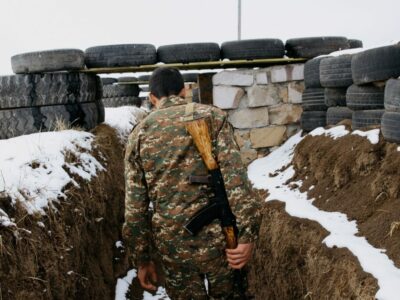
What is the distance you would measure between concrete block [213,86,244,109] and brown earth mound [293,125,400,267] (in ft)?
6.95

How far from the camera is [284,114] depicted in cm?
722

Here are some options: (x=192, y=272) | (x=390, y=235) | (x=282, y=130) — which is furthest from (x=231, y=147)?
(x=282, y=130)

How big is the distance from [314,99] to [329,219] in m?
3.26

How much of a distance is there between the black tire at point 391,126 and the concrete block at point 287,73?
3.46 m

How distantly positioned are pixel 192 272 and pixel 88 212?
4.92 ft

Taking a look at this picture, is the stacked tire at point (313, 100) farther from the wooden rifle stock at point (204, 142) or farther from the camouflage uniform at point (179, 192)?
the wooden rifle stock at point (204, 142)

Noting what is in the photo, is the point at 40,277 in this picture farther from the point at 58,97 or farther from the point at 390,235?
the point at 58,97

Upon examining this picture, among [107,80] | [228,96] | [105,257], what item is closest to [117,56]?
[228,96]

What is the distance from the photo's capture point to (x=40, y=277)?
2.67 meters

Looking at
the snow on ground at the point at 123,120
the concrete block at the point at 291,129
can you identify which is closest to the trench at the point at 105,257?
the snow on ground at the point at 123,120

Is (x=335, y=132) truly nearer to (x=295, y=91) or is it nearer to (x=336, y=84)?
(x=336, y=84)

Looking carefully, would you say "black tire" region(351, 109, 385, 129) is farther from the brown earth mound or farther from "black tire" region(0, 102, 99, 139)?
"black tire" region(0, 102, 99, 139)

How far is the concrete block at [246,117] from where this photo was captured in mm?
7086

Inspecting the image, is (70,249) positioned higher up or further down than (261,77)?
further down
